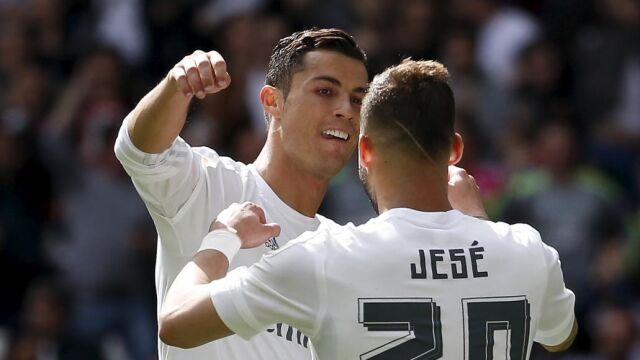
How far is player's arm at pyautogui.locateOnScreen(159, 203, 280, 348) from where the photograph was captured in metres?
3.65

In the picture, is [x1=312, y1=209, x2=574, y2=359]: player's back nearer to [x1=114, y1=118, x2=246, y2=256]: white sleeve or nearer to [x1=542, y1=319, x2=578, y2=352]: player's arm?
[x1=542, y1=319, x2=578, y2=352]: player's arm

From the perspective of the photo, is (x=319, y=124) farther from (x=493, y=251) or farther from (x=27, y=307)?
(x=27, y=307)

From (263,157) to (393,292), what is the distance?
154 centimetres

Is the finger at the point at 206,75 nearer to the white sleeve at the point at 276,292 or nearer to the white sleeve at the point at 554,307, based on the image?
the white sleeve at the point at 276,292

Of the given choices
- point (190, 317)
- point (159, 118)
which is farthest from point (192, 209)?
point (190, 317)

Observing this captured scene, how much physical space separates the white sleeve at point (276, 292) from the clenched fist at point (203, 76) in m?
0.70

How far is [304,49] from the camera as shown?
505cm

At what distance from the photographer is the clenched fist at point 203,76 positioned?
4.15 metres

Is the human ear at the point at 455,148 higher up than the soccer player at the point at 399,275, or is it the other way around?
the human ear at the point at 455,148

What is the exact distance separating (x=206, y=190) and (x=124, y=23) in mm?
7074

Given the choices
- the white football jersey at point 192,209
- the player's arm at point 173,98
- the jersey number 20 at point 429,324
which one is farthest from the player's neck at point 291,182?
the jersey number 20 at point 429,324

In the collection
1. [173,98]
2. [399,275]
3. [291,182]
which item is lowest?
[399,275]

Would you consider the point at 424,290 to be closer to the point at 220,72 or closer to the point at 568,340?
the point at 568,340

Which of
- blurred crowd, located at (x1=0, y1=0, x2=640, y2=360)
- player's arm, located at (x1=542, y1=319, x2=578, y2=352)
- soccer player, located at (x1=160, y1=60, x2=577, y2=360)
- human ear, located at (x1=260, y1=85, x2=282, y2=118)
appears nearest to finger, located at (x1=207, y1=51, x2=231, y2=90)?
soccer player, located at (x1=160, y1=60, x2=577, y2=360)
